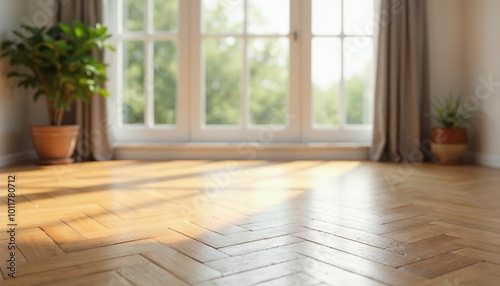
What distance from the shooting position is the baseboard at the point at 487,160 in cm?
373

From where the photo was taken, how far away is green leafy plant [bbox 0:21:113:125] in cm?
362

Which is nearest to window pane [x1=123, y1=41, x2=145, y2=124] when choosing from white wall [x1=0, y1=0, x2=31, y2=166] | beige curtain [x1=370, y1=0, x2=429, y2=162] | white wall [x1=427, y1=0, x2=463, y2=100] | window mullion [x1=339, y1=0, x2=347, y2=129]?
white wall [x1=0, y1=0, x2=31, y2=166]

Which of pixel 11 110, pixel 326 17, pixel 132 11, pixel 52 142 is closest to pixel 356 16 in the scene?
pixel 326 17

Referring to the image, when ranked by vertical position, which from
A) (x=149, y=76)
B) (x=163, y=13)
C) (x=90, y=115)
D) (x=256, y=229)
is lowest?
(x=256, y=229)

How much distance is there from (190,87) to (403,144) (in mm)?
1774

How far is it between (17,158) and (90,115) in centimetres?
62

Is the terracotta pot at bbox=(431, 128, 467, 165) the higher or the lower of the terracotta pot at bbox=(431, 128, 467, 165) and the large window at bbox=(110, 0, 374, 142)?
the lower

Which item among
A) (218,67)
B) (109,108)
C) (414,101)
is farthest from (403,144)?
(218,67)

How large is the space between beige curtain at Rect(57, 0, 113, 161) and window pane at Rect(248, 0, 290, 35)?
128 cm

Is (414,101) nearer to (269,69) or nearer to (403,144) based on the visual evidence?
(403,144)

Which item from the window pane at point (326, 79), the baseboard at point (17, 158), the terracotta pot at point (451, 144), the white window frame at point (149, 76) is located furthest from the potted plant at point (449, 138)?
the baseboard at point (17, 158)

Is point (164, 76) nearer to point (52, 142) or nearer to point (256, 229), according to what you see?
point (52, 142)

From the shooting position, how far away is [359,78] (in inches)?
173

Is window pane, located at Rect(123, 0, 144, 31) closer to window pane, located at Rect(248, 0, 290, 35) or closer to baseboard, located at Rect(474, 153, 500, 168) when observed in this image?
window pane, located at Rect(248, 0, 290, 35)
